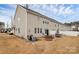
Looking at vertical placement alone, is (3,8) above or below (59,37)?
above

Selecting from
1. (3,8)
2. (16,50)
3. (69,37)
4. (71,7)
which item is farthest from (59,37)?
(3,8)

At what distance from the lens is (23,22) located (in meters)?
1.76

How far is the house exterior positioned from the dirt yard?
0.28 feet

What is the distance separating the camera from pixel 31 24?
69.2 inches

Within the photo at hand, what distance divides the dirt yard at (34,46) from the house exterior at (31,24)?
8 cm

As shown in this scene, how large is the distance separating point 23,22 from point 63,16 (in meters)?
0.45

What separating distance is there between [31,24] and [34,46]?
0.25 metres

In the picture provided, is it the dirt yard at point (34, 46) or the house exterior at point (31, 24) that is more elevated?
the house exterior at point (31, 24)

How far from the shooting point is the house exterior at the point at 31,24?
175 centimetres

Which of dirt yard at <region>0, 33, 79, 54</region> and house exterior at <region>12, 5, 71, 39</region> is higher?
house exterior at <region>12, 5, 71, 39</region>

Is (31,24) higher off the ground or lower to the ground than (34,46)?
higher

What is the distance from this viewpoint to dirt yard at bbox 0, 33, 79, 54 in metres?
1.74
